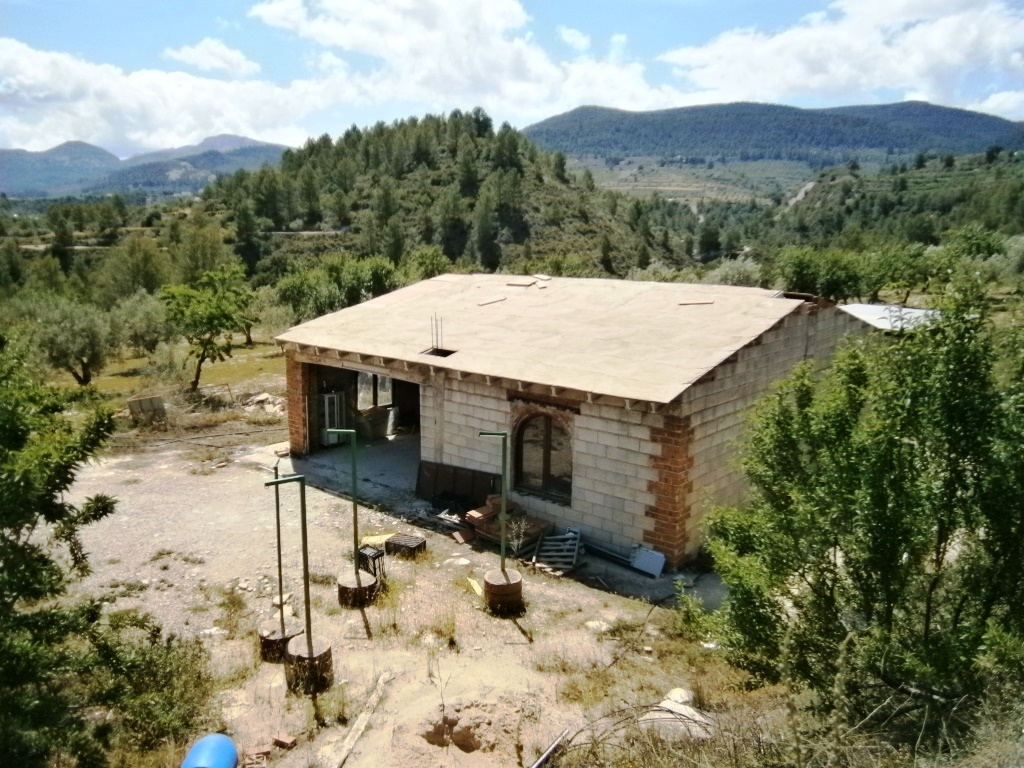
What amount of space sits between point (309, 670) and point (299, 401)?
425 inches

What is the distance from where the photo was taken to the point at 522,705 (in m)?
8.45

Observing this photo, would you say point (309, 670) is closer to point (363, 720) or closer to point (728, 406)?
point (363, 720)

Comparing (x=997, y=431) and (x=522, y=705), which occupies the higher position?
(x=997, y=431)

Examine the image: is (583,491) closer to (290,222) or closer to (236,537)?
(236,537)

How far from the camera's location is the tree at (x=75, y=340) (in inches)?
1205

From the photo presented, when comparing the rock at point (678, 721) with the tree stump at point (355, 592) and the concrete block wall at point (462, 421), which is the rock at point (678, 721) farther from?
the concrete block wall at point (462, 421)

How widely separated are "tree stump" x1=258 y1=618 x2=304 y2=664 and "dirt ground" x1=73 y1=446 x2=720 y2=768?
0.66ft

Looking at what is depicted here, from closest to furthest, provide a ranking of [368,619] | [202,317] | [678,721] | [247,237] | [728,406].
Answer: [678,721] < [368,619] < [728,406] < [202,317] < [247,237]

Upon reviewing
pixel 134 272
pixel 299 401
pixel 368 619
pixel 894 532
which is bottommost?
pixel 368 619

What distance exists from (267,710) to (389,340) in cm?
1002

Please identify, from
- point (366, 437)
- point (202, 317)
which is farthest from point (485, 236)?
point (366, 437)

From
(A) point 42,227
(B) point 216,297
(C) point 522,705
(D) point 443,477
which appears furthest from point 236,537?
(A) point 42,227

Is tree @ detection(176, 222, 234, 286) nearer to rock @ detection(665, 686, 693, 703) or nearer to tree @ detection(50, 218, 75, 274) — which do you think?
tree @ detection(50, 218, 75, 274)

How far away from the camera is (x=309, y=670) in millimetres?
8867
